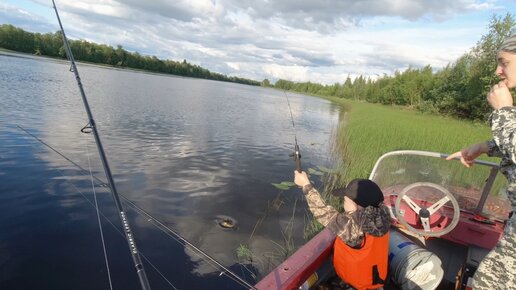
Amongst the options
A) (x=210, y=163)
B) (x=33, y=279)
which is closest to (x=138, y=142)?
(x=210, y=163)

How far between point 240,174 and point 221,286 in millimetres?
5065

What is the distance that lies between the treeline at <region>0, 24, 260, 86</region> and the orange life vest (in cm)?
4816

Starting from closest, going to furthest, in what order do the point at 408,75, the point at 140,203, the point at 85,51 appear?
the point at 140,203 < the point at 408,75 < the point at 85,51

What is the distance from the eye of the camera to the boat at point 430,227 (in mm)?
3270

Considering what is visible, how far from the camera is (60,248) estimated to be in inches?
204

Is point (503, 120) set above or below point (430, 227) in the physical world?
above

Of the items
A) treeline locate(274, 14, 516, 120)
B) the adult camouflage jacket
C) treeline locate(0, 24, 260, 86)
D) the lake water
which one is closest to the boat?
the adult camouflage jacket

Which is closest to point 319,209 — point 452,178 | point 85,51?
point 452,178

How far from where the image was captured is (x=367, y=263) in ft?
9.21

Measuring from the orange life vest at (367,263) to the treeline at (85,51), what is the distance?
1896 inches

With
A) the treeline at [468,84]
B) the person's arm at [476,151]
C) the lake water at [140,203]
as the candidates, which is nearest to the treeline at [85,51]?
the lake water at [140,203]

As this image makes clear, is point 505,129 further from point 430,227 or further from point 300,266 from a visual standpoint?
point 430,227

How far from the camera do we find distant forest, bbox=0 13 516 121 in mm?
26250

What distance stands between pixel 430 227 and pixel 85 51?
90.4 m
